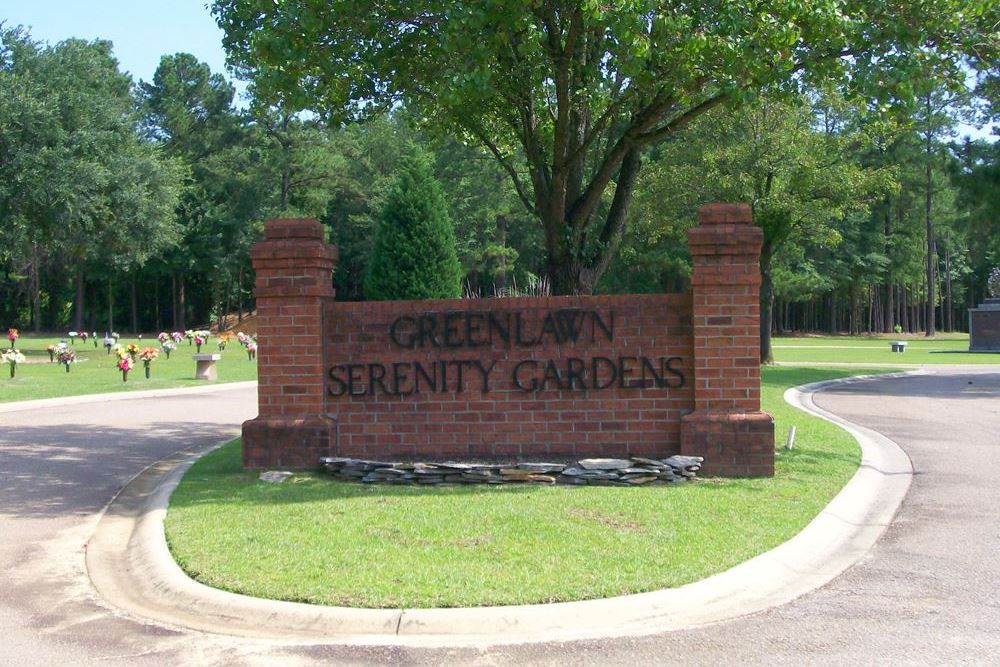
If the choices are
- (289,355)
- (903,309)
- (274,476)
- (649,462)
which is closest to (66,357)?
(289,355)

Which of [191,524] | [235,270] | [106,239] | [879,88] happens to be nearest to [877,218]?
[235,270]

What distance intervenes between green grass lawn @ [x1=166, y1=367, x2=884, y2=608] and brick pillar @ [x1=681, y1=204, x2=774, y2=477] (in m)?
0.39

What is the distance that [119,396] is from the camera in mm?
21781

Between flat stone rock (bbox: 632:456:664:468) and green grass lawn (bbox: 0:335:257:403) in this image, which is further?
green grass lawn (bbox: 0:335:257:403)

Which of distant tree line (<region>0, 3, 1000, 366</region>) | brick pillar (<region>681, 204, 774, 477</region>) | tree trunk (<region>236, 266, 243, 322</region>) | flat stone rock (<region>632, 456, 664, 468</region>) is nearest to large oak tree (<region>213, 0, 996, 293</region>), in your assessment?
distant tree line (<region>0, 3, 1000, 366</region>)

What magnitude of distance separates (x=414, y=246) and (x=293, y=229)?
2823cm

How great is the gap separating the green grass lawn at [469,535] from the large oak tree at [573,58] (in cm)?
417

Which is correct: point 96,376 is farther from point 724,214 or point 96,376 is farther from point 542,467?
point 724,214

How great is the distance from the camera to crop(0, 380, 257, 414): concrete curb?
62.9ft

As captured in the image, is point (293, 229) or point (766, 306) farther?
point (766, 306)

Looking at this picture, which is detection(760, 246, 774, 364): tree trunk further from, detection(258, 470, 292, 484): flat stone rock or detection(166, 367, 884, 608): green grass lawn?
detection(258, 470, 292, 484): flat stone rock

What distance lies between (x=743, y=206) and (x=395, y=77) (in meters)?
4.84

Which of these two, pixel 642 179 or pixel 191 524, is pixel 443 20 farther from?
pixel 642 179

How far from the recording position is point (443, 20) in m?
10.9
